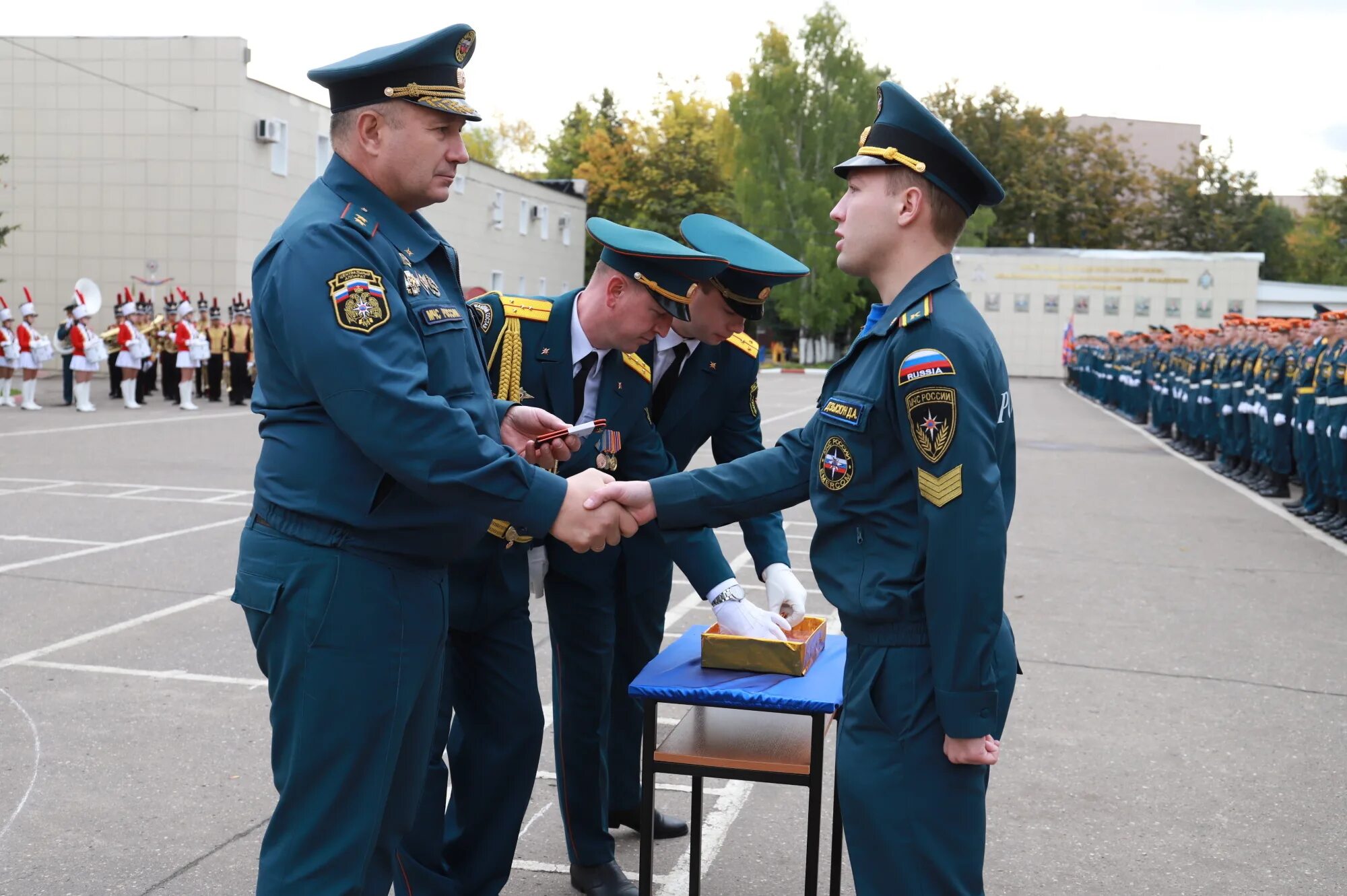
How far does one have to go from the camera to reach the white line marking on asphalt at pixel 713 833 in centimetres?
430

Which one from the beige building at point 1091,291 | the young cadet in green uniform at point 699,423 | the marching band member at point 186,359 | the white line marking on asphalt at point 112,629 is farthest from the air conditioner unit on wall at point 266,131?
the young cadet in green uniform at point 699,423

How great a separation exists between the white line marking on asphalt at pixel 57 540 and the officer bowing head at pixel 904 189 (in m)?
8.43

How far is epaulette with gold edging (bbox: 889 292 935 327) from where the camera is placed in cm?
276

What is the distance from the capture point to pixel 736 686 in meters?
3.53

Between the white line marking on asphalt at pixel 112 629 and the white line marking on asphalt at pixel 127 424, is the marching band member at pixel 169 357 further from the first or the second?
the white line marking on asphalt at pixel 112 629

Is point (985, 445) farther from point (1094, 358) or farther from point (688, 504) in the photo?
point (1094, 358)

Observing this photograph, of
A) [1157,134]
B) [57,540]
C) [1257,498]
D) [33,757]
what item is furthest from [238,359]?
[1157,134]

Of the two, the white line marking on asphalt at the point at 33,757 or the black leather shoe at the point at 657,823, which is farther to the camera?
the black leather shoe at the point at 657,823

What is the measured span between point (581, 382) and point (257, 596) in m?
1.52

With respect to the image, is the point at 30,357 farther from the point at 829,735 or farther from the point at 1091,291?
the point at 1091,291

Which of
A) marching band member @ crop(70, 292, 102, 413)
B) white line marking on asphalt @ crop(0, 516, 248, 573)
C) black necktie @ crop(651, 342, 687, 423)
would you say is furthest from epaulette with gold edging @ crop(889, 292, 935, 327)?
marching band member @ crop(70, 292, 102, 413)

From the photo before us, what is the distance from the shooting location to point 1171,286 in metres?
56.8

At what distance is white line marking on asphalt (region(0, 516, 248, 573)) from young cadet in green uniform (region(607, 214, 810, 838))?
19.0 feet

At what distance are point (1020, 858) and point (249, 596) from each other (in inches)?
115
